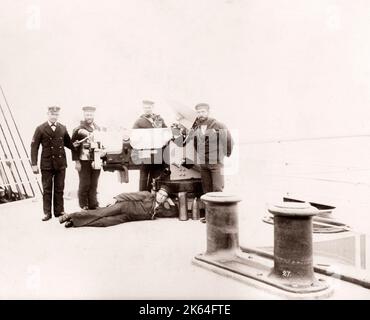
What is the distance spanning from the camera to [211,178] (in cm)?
386

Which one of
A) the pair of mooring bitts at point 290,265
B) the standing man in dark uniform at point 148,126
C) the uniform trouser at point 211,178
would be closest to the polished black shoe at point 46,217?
the standing man in dark uniform at point 148,126

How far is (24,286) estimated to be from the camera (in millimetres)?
2180

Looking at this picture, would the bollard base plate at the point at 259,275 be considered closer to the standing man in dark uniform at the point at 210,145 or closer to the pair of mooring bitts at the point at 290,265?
the pair of mooring bitts at the point at 290,265

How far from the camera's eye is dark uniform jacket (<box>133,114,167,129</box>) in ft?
14.4

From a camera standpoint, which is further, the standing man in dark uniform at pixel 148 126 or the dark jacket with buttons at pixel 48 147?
the standing man in dark uniform at pixel 148 126

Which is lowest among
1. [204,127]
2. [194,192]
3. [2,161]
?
[194,192]

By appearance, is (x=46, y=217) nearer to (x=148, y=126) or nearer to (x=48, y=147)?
(x=48, y=147)

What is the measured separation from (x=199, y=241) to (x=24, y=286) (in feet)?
4.17

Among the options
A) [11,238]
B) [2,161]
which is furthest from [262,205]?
[2,161]

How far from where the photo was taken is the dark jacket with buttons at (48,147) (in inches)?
153

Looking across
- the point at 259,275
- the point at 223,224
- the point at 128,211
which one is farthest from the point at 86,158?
the point at 259,275

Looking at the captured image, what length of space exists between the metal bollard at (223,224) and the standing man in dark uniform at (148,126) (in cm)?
184

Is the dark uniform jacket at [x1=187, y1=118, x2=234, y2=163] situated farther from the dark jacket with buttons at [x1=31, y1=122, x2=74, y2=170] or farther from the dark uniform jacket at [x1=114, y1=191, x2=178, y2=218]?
the dark jacket with buttons at [x1=31, y1=122, x2=74, y2=170]
